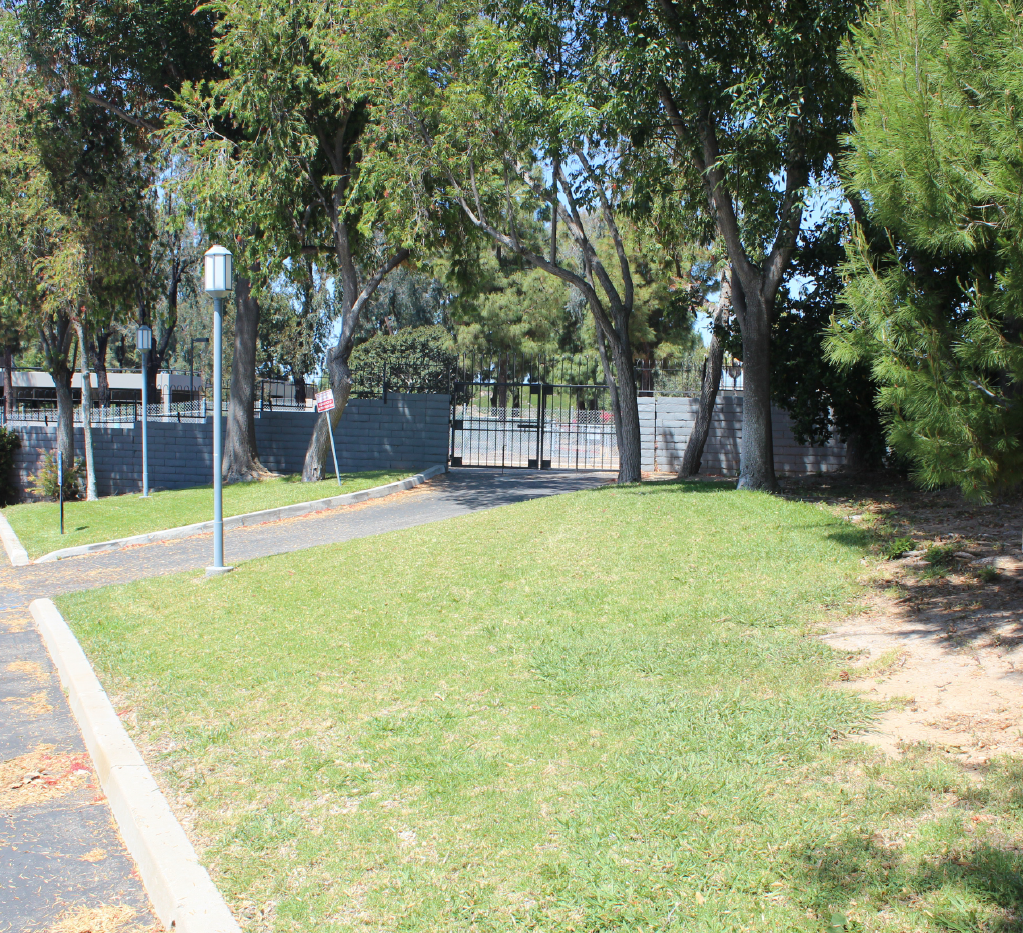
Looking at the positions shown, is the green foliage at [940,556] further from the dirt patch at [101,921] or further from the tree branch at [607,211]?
the tree branch at [607,211]

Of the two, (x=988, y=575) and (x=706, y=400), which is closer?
(x=988, y=575)

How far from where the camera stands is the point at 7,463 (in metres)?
25.1

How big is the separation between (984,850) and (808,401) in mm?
10606

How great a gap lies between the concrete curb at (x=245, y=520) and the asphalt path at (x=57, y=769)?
12.2 inches

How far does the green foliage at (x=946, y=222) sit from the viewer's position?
15.5ft

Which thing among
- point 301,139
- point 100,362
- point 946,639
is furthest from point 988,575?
point 100,362

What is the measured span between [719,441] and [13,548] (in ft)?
43.6

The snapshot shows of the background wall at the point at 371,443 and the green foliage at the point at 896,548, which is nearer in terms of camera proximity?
the green foliage at the point at 896,548

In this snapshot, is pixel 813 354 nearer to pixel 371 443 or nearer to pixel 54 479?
pixel 371 443

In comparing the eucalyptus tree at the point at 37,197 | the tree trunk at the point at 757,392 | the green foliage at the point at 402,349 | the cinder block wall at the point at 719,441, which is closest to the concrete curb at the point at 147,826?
the tree trunk at the point at 757,392

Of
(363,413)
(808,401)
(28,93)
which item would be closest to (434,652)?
(808,401)

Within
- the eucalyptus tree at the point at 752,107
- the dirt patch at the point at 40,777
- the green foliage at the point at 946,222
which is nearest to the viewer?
the green foliage at the point at 946,222

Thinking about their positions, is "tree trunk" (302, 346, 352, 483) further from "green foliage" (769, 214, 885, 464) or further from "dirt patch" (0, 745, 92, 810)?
"dirt patch" (0, 745, 92, 810)

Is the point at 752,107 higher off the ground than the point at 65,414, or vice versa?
the point at 752,107
